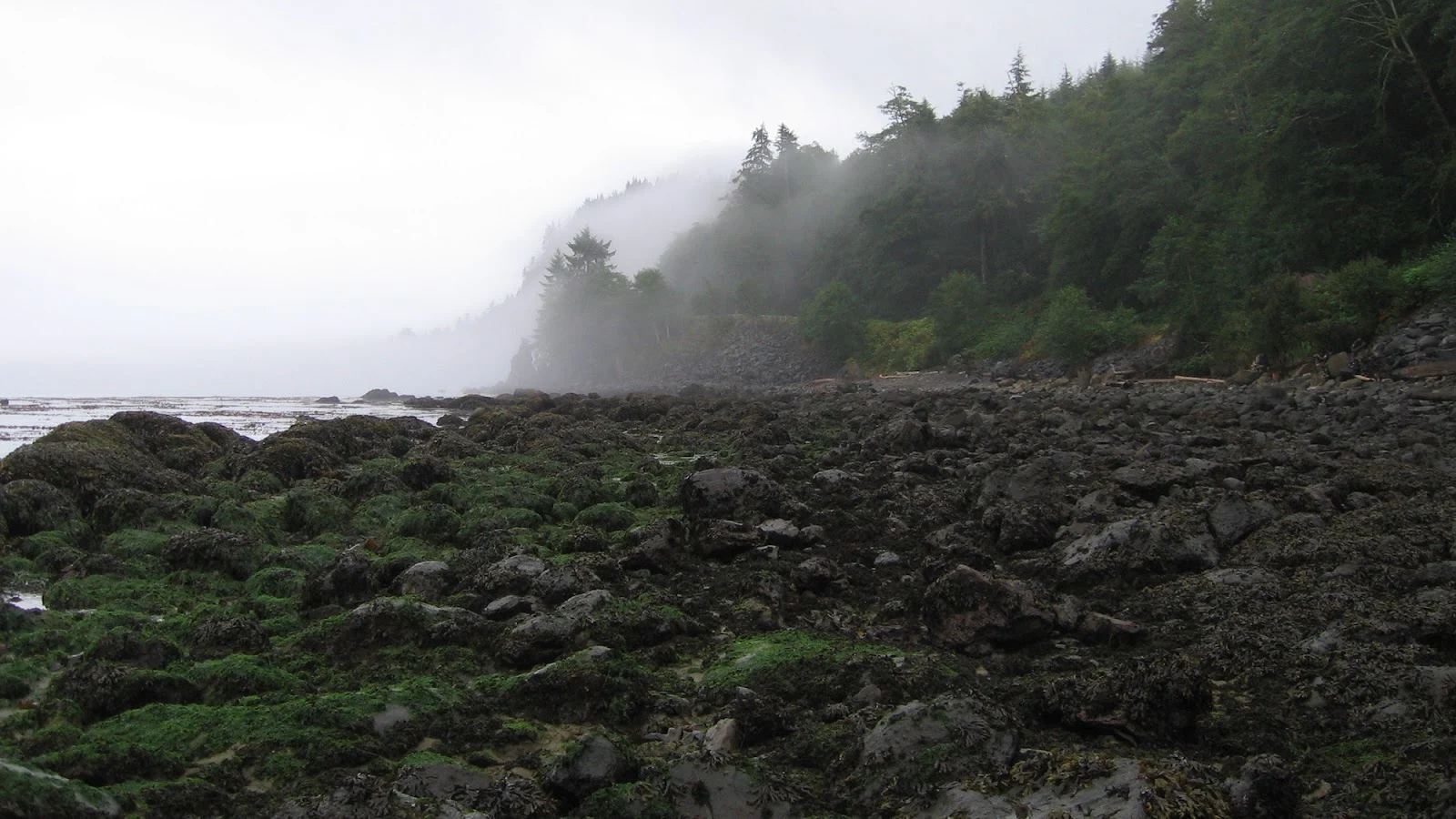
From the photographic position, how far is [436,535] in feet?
30.3

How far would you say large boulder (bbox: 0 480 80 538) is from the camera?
8781 millimetres

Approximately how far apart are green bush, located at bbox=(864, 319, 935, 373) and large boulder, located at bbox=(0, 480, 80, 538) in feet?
137

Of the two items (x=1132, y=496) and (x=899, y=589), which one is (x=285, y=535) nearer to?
(x=899, y=589)

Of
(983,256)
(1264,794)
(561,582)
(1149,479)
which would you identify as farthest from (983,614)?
(983,256)

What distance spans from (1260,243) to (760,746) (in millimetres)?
31781

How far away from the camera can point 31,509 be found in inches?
355

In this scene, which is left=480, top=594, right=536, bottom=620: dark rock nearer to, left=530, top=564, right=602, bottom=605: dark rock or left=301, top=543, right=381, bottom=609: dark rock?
left=530, top=564, right=602, bottom=605: dark rock

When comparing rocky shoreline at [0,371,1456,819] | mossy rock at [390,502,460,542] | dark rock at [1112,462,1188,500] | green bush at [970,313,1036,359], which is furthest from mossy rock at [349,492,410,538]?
green bush at [970,313,1036,359]

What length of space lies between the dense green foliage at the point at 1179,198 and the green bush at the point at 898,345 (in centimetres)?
173

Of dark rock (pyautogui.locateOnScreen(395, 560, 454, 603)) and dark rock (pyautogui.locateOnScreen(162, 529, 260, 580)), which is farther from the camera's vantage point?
dark rock (pyautogui.locateOnScreen(162, 529, 260, 580))

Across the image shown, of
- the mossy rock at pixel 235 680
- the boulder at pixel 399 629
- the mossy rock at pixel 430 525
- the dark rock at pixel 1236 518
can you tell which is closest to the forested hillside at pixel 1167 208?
the dark rock at pixel 1236 518

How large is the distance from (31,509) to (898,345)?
47.3m

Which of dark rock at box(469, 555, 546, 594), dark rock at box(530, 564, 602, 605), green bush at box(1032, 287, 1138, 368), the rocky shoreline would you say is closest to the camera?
the rocky shoreline

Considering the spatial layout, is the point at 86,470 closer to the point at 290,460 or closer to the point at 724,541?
the point at 290,460
